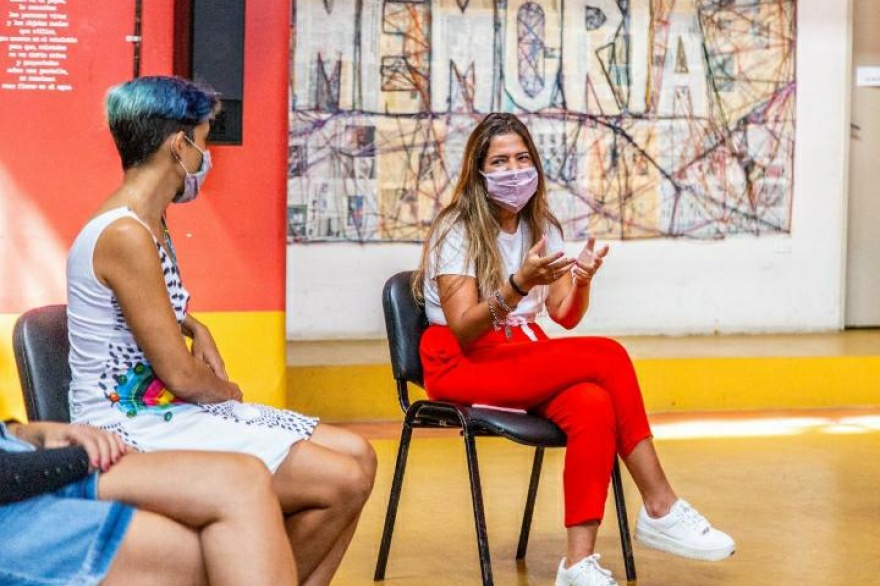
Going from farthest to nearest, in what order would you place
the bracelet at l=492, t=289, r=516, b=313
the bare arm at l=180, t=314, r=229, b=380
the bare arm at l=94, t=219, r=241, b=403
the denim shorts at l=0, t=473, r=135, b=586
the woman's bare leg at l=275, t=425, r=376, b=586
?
the bracelet at l=492, t=289, r=516, b=313, the bare arm at l=180, t=314, r=229, b=380, the woman's bare leg at l=275, t=425, r=376, b=586, the bare arm at l=94, t=219, r=241, b=403, the denim shorts at l=0, t=473, r=135, b=586

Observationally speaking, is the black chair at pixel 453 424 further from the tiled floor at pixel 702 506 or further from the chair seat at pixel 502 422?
the tiled floor at pixel 702 506

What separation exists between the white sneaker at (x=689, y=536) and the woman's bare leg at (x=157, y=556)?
4.74ft

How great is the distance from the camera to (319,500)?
245cm

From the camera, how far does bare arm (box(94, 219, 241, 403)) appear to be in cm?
231

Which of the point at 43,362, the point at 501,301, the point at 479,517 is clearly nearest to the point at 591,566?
the point at 479,517

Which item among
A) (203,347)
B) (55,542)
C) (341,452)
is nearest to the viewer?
(55,542)

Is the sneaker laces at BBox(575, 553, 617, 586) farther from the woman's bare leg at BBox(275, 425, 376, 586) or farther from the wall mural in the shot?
the wall mural

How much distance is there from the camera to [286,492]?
242 cm

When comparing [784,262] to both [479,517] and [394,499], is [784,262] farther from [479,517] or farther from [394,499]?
[479,517]

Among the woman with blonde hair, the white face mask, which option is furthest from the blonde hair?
the white face mask

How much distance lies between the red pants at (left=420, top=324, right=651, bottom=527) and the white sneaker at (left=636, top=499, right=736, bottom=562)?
174 millimetres

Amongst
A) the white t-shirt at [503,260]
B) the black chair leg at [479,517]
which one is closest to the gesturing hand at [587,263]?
the white t-shirt at [503,260]

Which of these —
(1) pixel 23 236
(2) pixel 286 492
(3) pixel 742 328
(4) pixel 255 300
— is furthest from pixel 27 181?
(3) pixel 742 328

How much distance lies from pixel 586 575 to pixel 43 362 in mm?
1319
